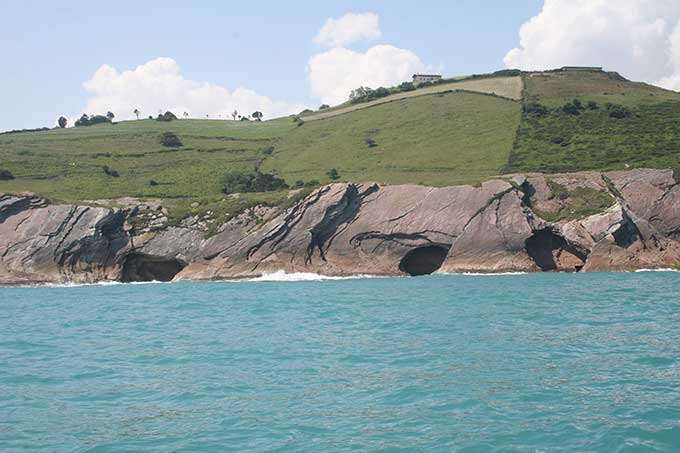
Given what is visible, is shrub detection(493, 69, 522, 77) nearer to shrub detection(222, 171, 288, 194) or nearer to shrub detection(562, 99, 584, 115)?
shrub detection(562, 99, 584, 115)

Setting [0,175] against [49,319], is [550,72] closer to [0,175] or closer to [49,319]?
[0,175]

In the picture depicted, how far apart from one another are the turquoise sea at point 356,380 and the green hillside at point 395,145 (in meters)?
46.8

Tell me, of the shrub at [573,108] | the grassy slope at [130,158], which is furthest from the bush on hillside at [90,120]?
the shrub at [573,108]

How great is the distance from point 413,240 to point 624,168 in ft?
81.4

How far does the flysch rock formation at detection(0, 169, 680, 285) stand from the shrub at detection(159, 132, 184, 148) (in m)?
50.5

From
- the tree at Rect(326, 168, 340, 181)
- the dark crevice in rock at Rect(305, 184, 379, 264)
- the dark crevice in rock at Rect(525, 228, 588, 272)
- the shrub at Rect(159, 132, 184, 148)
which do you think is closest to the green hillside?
the tree at Rect(326, 168, 340, 181)

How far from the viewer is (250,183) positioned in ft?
310

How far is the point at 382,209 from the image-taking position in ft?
242

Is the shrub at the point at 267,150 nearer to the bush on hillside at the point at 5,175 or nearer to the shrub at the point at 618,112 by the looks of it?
the bush on hillside at the point at 5,175

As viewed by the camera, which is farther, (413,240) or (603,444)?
(413,240)

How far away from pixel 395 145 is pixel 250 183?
87.3 feet

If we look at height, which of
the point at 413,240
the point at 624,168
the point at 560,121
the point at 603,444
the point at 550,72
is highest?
the point at 550,72

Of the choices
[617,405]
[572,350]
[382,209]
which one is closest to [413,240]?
[382,209]

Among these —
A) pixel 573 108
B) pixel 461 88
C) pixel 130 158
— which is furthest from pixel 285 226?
pixel 461 88
